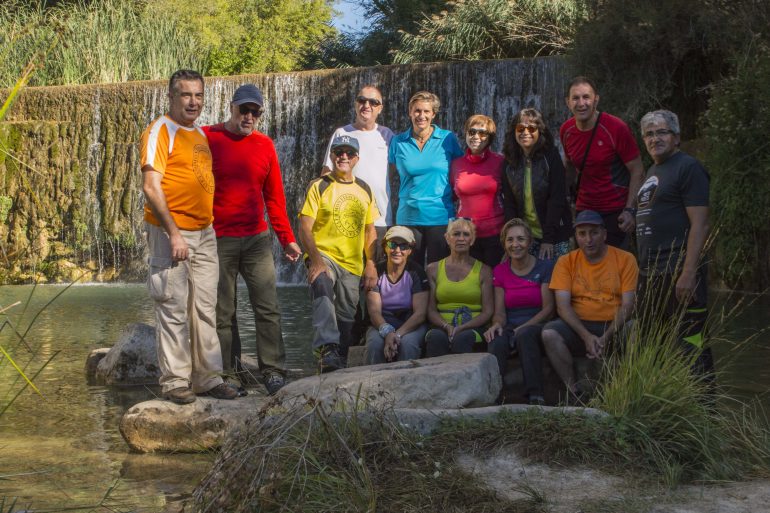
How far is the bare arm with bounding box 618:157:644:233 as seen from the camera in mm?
6254

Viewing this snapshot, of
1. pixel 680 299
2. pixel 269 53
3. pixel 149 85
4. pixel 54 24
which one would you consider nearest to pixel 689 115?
pixel 149 85

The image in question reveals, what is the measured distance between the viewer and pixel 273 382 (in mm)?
6379

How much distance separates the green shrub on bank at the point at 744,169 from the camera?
1172cm

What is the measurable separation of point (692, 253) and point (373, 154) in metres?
2.38

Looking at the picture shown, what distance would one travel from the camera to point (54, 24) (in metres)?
2.56

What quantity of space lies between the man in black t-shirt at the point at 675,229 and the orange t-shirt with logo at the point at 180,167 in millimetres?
2374

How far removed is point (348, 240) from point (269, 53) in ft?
99.9

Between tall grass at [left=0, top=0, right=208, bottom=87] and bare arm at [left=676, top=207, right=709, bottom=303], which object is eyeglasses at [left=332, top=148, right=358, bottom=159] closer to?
bare arm at [left=676, top=207, right=709, bottom=303]

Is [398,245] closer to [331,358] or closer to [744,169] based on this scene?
[331,358]

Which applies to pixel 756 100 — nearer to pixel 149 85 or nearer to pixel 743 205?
pixel 743 205

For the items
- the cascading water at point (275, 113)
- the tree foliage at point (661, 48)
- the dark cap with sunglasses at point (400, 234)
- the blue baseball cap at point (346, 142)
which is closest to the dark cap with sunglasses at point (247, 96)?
the blue baseball cap at point (346, 142)

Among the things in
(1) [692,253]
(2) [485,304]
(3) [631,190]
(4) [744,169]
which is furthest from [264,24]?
(1) [692,253]

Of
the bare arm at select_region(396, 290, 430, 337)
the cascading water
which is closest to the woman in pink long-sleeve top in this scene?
the bare arm at select_region(396, 290, 430, 337)

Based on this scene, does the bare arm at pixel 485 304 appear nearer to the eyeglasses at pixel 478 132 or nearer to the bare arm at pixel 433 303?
the bare arm at pixel 433 303
